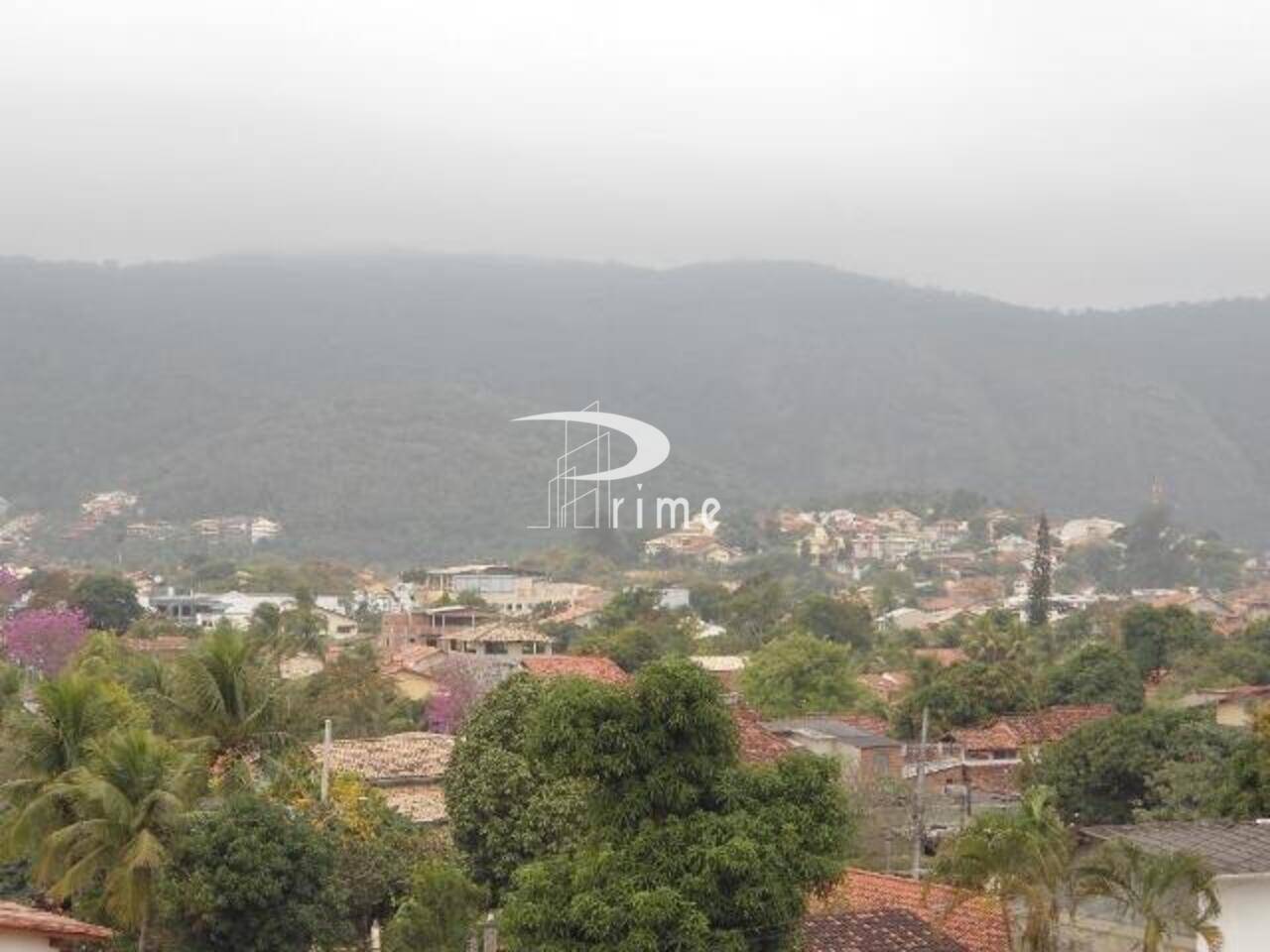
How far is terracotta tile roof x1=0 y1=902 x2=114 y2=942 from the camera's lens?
1556 cm

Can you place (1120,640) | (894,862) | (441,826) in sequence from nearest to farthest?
1. (441,826)
2. (894,862)
3. (1120,640)

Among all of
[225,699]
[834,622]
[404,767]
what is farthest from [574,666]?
[834,622]

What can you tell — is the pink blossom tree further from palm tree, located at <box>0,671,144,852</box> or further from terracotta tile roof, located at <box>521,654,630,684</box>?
palm tree, located at <box>0,671,144,852</box>

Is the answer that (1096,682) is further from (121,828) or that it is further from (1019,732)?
(121,828)

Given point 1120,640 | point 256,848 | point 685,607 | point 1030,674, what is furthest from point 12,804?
point 685,607

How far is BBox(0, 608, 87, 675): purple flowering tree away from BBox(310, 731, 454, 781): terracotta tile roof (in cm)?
1972

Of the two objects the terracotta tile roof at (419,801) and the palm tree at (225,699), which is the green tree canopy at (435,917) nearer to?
the palm tree at (225,699)

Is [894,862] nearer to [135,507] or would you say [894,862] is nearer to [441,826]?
[441,826]

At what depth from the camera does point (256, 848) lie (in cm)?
2072

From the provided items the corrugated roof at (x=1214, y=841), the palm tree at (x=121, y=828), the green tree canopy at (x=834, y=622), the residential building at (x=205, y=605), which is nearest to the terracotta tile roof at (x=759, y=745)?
the palm tree at (x=121, y=828)

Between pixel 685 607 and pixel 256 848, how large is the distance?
69925 millimetres

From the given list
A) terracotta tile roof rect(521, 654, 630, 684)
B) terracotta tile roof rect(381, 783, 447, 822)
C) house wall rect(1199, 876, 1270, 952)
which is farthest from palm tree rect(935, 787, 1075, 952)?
terracotta tile roof rect(521, 654, 630, 684)

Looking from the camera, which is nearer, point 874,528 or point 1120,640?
point 1120,640

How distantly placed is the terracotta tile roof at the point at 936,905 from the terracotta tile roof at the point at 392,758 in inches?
362
